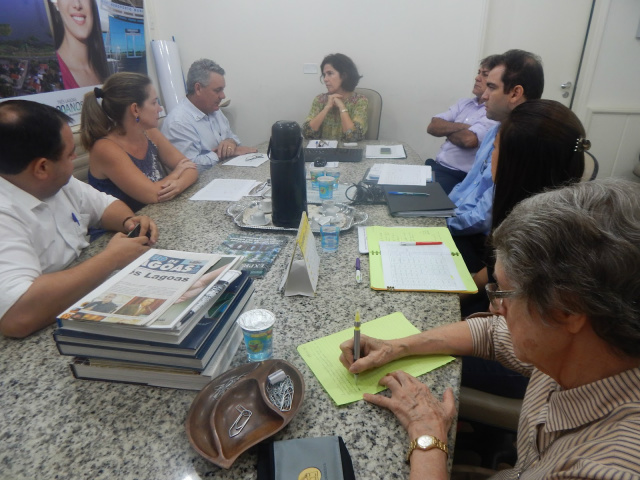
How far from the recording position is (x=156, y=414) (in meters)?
0.73

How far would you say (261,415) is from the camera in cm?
71

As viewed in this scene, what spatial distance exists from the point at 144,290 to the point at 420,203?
1.14 meters

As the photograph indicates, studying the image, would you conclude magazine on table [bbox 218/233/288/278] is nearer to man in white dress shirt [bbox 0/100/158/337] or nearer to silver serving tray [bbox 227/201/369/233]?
silver serving tray [bbox 227/201/369/233]

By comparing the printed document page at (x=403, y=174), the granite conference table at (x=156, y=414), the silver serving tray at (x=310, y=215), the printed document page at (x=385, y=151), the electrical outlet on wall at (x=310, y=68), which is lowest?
the granite conference table at (x=156, y=414)

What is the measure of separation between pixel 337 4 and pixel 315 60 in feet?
1.64

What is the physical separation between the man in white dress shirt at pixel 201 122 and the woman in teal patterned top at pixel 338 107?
69 cm

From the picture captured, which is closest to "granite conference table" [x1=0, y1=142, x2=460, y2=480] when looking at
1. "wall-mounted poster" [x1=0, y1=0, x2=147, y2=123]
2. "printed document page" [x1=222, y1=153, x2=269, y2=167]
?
"printed document page" [x1=222, y1=153, x2=269, y2=167]

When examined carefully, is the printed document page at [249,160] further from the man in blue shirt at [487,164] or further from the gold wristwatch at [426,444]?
the gold wristwatch at [426,444]

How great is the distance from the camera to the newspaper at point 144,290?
0.74 meters

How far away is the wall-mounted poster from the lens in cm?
238

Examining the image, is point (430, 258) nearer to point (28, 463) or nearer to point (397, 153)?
point (28, 463)

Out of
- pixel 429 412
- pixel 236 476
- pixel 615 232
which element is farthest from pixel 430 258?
pixel 236 476

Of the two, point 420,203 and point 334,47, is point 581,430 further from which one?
point 334,47

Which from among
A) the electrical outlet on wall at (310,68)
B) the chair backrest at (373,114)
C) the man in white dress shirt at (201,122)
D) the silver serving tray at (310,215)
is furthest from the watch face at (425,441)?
the electrical outlet on wall at (310,68)
